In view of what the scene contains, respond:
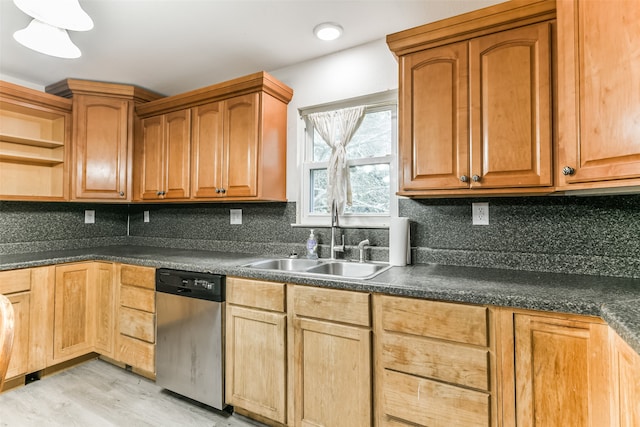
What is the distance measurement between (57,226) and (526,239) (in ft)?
12.2

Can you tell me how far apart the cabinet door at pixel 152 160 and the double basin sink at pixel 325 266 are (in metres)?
1.29

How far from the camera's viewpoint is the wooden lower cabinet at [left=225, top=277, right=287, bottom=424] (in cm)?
178

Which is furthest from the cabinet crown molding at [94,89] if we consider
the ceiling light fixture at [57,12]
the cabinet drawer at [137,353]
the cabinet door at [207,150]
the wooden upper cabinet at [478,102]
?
the wooden upper cabinet at [478,102]

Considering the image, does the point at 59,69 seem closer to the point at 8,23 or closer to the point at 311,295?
the point at 8,23

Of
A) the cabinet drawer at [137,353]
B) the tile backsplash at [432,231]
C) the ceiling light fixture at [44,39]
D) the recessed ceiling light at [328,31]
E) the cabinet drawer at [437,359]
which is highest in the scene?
the recessed ceiling light at [328,31]

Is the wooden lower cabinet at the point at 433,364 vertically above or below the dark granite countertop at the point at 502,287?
below

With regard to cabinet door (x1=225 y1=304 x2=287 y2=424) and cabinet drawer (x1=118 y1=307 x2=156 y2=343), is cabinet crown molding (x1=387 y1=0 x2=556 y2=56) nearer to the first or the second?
cabinet door (x1=225 y1=304 x2=287 y2=424)

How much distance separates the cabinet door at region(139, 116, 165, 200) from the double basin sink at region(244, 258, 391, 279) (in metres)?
1.29

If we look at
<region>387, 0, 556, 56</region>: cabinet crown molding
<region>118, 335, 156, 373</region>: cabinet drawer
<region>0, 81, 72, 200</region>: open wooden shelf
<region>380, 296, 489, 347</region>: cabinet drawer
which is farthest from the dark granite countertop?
<region>387, 0, 556, 56</region>: cabinet crown molding

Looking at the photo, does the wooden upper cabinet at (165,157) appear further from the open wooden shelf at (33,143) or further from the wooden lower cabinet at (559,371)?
the wooden lower cabinet at (559,371)

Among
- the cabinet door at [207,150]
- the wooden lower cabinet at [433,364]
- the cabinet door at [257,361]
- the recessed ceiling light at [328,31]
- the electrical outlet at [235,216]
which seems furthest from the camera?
the electrical outlet at [235,216]

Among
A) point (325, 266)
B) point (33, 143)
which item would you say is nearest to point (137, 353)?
point (325, 266)

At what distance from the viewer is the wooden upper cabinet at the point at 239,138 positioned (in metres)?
2.37

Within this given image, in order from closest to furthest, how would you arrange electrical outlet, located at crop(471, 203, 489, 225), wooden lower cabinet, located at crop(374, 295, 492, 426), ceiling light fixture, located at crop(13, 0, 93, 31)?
wooden lower cabinet, located at crop(374, 295, 492, 426), ceiling light fixture, located at crop(13, 0, 93, 31), electrical outlet, located at crop(471, 203, 489, 225)
